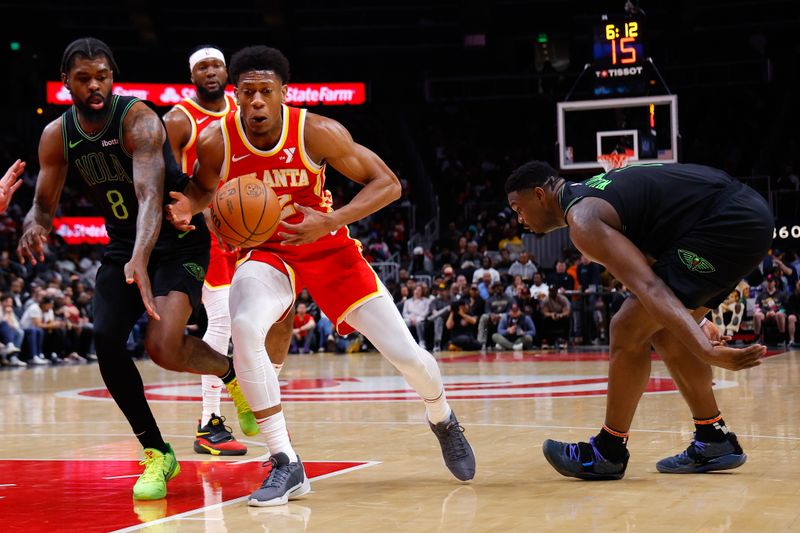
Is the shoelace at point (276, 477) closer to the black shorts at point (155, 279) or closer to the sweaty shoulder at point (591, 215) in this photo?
the black shorts at point (155, 279)

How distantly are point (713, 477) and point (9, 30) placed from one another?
26716 millimetres

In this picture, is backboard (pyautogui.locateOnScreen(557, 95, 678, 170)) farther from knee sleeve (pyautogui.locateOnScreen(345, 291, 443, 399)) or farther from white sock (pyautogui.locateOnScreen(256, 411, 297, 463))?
white sock (pyautogui.locateOnScreen(256, 411, 297, 463))

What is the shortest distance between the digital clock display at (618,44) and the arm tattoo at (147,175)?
47.5 feet

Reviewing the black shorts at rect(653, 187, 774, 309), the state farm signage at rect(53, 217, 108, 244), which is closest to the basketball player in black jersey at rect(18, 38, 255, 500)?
the black shorts at rect(653, 187, 774, 309)

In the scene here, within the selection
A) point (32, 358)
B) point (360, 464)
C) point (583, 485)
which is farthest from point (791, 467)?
point (32, 358)

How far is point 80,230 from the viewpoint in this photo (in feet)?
82.7

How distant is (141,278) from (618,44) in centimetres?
1511

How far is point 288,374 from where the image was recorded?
A: 13.1 metres

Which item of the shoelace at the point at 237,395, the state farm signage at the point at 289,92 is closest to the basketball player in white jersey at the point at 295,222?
the shoelace at the point at 237,395

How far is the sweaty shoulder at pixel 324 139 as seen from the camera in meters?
5.02

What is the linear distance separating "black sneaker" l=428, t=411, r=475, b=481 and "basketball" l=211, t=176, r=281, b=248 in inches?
50.9

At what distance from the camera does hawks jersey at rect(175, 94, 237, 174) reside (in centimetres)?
654

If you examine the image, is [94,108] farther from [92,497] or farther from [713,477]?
[713,477]

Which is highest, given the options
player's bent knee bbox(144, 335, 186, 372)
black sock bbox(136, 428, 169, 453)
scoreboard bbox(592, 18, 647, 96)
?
scoreboard bbox(592, 18, 647, 96)
